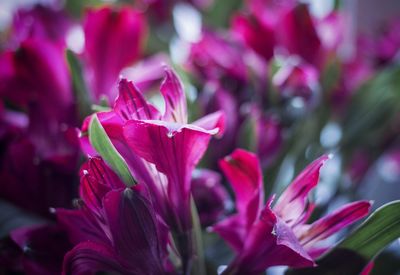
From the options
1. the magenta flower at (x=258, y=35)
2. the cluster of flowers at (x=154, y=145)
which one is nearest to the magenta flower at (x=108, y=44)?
the cluster of flowers at (x=154, y=145)

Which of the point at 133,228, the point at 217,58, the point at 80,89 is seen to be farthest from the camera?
the point at 217,58

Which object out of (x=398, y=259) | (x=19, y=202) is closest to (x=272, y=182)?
(x=398, y=259)

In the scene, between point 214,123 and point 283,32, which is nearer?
point 214,123

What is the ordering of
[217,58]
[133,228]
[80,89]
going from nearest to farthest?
[133,228] < [80,89] < [217,58]

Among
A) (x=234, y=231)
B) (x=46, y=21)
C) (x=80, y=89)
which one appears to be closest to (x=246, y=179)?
(x=234, y=231)

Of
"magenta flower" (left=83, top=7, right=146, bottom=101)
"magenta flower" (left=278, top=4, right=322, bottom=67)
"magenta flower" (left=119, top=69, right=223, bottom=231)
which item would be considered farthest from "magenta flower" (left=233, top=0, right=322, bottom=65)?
"magenta flower" (left=119, top=69, right=223, bottom=231)

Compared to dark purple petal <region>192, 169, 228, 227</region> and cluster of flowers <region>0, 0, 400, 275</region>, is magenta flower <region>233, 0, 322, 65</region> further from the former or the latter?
dark purple petal <region>192, 169, 228, 227</region>

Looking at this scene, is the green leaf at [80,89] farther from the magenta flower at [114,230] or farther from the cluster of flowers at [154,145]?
the magenta flower at [114,230]

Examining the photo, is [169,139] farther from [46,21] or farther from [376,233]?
[46,21]
